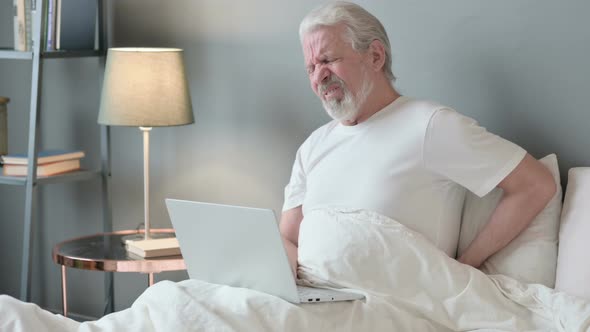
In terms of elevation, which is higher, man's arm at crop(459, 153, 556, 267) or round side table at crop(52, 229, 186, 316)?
man's arm at crop(459, 153, 556, 267)

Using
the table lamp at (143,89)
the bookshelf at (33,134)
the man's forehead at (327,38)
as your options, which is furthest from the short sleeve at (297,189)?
the bookshelf at (33,134)

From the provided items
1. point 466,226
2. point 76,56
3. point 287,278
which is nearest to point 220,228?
point 287,278

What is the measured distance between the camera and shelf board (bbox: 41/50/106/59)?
3.11m

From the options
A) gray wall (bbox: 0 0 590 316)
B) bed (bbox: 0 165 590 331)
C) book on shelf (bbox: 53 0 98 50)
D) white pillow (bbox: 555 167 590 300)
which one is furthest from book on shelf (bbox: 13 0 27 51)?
white pillow (bbox: 555 167 590 300)

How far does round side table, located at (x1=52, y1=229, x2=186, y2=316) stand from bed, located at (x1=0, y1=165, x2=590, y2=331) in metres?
0.62

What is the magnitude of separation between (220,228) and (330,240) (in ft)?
0.97

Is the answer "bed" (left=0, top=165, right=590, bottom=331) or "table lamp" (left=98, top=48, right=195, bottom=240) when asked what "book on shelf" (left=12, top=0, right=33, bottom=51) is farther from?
"bed" (left=0, top=165, right=590, bottom=331)

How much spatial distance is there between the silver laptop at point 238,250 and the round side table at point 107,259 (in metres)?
0.57

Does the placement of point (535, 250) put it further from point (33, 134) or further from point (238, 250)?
point (33, 134)

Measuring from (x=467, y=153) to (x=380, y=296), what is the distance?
399 mm

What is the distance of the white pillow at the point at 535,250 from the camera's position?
2271mm

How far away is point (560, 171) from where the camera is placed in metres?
2.42

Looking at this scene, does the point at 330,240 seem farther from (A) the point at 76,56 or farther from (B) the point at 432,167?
(A) the point at 76,56

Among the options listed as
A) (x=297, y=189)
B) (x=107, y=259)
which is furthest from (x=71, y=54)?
(x=297, y=189)
